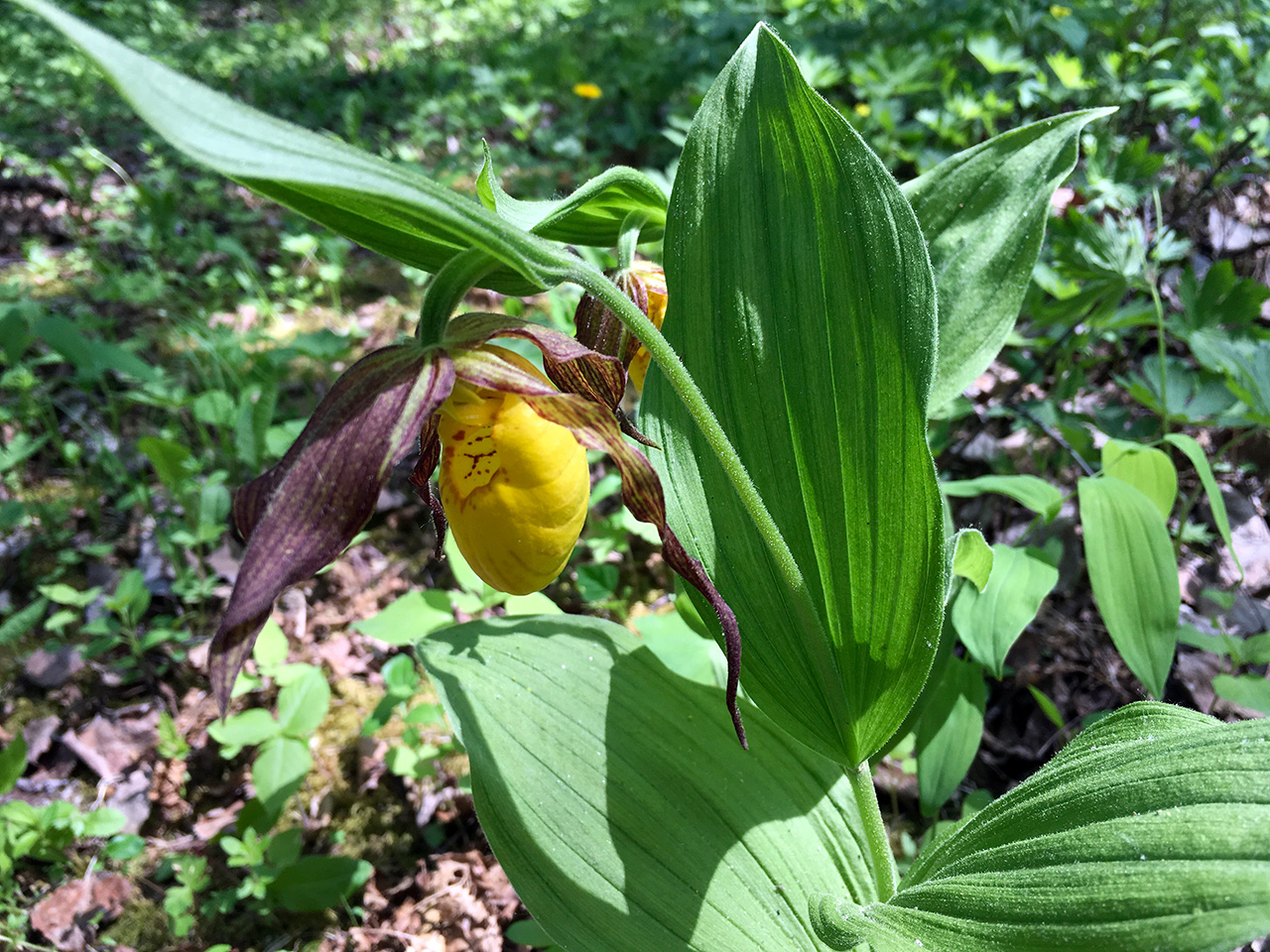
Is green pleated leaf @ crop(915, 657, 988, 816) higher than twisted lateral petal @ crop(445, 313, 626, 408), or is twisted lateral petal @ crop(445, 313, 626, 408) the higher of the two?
twisted lateral petal @ crop(445, 313, 626, 408)

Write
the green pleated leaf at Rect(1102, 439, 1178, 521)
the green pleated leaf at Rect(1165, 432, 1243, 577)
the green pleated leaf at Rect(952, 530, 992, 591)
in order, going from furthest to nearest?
the green pleated leaf at Rect(1102, 439, 1178, 521), the green pleated leaf at Rect(1165, 432, 1243, 577), the green pleated leaf at Rect(952, 530, 992, 591)

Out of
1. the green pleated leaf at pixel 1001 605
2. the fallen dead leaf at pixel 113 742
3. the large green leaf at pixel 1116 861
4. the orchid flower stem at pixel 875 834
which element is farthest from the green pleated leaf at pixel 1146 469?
the fallen dead leaf at pixel 113 742

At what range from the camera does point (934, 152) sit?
253 centimetres

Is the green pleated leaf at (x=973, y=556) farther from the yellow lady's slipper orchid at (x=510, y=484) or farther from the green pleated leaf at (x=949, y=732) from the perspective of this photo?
the yellow lady's slipper orchid at (x=510, y=484)

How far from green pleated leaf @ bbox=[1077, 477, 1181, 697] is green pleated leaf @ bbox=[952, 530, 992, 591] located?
195 millimetres

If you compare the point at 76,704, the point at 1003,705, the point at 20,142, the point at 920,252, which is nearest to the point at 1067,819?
the point at 920,252

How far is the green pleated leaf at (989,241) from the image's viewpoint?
1280 millimetres

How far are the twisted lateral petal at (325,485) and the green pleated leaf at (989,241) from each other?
2.87 feet

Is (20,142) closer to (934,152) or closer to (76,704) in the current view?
(76,704)

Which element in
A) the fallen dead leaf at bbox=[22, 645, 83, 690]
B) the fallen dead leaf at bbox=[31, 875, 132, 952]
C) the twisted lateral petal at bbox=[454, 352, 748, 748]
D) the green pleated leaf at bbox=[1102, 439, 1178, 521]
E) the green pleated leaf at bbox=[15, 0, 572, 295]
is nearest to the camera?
the green pleated leaf at bbox=[15, 0, 572, 295]

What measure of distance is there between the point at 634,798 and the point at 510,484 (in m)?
0.53

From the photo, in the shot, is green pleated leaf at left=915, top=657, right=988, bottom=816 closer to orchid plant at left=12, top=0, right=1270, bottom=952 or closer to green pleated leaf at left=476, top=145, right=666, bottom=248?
orchid plant at left=12, top=0, right=1270, bottom=952

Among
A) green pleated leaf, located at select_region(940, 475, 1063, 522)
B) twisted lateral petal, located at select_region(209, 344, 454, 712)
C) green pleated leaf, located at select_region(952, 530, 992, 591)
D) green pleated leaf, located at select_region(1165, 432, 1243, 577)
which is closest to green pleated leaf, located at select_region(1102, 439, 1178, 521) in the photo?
green pleated leaf, located at select_region(1165, 432, 1243, 577)

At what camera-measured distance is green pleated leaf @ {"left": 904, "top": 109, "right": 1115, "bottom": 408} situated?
Result: 4.20 feet
